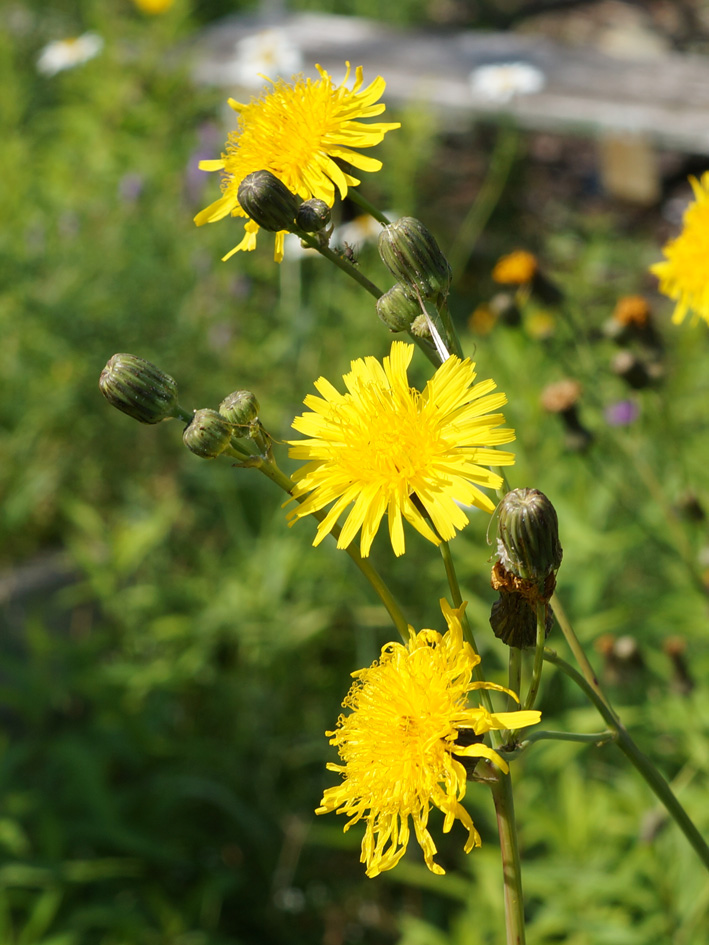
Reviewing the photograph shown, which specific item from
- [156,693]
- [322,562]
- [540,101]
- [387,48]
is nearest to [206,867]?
[156,693]

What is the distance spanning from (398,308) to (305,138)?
0.27 metres

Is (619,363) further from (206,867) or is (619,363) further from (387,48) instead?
(387,48)

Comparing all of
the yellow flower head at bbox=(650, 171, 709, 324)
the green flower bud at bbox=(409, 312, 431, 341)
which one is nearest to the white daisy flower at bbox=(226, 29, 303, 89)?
the yellow flower head at bbox=(650, 171, 709, 324)

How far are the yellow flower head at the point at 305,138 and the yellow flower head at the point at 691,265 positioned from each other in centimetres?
70

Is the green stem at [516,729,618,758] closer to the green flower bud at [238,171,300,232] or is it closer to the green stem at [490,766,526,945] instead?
the green stem at [490,766,526,945]

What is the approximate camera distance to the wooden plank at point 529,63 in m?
4.59

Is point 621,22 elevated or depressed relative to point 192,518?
elevated

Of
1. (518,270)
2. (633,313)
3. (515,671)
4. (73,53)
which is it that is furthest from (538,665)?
(73,53)

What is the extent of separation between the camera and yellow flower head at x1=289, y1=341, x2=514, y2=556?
0.90 meters

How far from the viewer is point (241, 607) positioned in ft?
8.43

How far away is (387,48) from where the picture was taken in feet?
18.4

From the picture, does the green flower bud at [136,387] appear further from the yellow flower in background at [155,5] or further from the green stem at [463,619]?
the yellow flower in background at [155,5]

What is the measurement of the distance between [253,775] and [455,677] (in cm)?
183

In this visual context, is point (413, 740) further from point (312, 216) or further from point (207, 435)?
point (312, 216)
